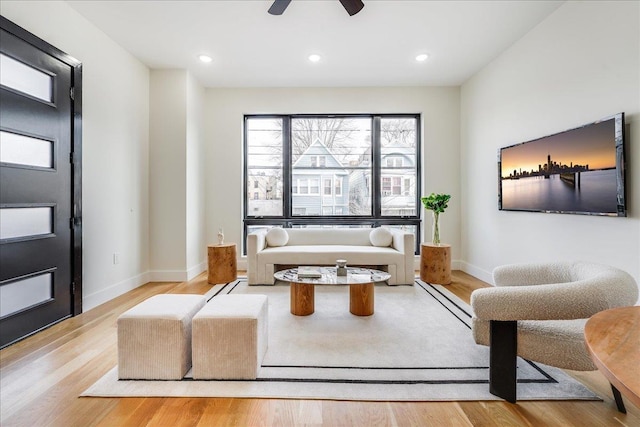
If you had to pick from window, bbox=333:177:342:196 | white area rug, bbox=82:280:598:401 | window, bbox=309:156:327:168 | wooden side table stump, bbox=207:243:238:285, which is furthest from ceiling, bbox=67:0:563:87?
white area rug, bbox=82:280:598:401

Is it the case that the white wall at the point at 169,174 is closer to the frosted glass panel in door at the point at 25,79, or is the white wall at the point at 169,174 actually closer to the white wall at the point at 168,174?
the white wall at the point at 168,174

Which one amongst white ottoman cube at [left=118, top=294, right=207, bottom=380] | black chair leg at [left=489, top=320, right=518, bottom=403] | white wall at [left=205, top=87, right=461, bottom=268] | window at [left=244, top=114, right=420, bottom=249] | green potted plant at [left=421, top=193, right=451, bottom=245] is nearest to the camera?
black chair leg at [left=489, top=320, right=518, bottom=403]

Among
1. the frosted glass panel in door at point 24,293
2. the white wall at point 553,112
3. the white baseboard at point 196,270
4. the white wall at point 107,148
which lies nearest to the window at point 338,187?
the white wall at point 553,112

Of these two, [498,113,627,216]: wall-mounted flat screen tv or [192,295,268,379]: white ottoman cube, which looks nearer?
[192,295,268,379]: white ottoman cube

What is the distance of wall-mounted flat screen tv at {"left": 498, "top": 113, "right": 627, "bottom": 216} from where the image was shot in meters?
2.36

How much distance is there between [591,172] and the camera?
2.55 meters

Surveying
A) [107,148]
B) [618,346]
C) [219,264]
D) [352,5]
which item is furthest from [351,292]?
[107,148]

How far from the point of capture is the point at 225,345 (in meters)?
1.85

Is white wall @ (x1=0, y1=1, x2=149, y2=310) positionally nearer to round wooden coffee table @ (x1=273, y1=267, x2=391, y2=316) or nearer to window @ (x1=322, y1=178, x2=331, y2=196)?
round wooden coffee table @ (x1=273, y1=267, x2=391, y2=316)

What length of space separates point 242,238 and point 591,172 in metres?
4.31

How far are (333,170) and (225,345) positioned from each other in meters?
3.73

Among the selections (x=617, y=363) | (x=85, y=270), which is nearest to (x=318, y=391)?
(x=617, y=363)

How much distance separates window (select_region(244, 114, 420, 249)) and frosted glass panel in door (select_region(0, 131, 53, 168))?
2.74 meters

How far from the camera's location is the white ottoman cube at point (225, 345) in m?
1.84
